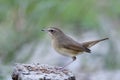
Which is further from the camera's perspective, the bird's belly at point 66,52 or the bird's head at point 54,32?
the bird's head at point 54,32

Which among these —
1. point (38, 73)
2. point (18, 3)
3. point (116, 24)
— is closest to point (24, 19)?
point (18, 3)

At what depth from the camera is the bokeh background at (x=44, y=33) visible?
24.6 ft

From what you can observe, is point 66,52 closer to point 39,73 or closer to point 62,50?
point 62,50

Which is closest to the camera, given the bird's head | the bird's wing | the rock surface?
the rock surface

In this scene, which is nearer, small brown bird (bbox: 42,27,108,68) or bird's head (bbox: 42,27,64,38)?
small brown bird (bbox: 42,27,108,68)

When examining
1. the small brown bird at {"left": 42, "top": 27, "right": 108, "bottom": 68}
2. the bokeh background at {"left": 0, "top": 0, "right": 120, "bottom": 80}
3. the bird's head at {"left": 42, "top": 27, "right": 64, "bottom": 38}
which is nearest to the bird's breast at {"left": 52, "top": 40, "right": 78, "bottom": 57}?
the small brown bird at {"left": 42, "top": 27, "right": 108, "bottom": 68}

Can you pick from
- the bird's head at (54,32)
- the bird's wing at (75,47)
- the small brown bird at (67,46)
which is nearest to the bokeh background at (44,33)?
the bird's head at (54,32)

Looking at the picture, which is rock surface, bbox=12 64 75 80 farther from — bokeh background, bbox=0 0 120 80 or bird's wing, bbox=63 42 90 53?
bokeh background, bbox=0 0 120 80

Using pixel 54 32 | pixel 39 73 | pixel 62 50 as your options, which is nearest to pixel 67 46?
pixel 62 50

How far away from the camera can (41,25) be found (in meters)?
7.52

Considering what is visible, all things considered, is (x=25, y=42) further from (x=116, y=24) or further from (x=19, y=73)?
(x=19, y=73)

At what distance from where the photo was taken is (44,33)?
799 centimetres

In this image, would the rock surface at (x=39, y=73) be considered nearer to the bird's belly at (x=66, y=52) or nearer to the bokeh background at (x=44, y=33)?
the bird's belly at (x=66, y=52)

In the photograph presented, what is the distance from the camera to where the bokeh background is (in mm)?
7496
